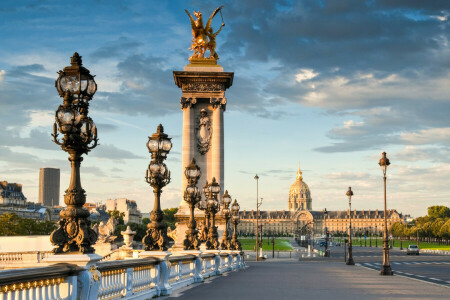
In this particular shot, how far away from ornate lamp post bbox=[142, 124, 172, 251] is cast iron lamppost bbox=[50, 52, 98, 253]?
8117 millimetres

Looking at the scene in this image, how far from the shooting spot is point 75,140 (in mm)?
13102

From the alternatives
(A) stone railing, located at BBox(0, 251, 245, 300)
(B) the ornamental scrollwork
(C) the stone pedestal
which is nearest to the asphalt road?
(A) stone railing, located at BBox(0, 251, 245, 300)

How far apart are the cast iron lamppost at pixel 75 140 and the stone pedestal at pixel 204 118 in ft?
130

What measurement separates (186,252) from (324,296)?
8.77 m

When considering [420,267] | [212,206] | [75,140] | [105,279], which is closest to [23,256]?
[212,206]

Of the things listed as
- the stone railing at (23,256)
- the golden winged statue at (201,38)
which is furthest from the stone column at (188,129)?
the stone railing at (23,256)

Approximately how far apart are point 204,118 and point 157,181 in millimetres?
31159

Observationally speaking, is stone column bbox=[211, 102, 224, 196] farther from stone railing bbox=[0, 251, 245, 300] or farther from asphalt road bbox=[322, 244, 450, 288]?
stone railing bbox=[0, 251, 245, 300]

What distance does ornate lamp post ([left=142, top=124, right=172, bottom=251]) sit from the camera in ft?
70.5

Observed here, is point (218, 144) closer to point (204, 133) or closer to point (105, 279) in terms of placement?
point (204, 133)

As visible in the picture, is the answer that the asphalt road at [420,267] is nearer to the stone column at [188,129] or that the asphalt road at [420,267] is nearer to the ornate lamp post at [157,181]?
the ornate lamp post at [157,181]

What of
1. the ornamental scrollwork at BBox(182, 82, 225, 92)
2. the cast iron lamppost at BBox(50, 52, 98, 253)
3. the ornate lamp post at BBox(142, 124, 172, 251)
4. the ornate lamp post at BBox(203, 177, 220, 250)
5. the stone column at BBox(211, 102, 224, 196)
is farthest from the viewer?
the ornamental scrollwork at BBox(182, 82, 225, 92)

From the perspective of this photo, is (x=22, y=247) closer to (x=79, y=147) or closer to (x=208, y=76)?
(x=208, y=76)

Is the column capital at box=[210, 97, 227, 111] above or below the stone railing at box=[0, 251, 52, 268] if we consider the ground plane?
above
